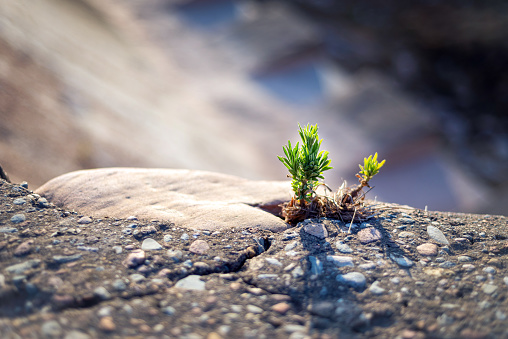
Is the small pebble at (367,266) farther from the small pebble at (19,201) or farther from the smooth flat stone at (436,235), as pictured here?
the small pebble at (19,201)

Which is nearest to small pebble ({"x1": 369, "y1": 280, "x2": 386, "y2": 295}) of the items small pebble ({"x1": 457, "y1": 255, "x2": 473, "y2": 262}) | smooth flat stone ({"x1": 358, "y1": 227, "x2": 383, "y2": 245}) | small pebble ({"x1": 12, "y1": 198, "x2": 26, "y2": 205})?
smooth flat stone ({"x1": 358, "y1": 227, "x2": 383, "y2": 245})

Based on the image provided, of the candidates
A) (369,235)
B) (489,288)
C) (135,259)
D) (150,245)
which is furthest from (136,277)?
(489,288)

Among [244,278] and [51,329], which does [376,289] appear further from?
[51,329]

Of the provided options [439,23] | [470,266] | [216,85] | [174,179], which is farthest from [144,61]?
[470,266]

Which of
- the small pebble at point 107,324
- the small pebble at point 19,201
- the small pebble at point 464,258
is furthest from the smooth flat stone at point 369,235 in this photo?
the small pebble at point 19,201

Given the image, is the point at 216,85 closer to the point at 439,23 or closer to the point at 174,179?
the point at 439,23

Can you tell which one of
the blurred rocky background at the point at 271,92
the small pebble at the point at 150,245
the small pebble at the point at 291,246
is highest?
the blurred rocky background at the point at 271,92
